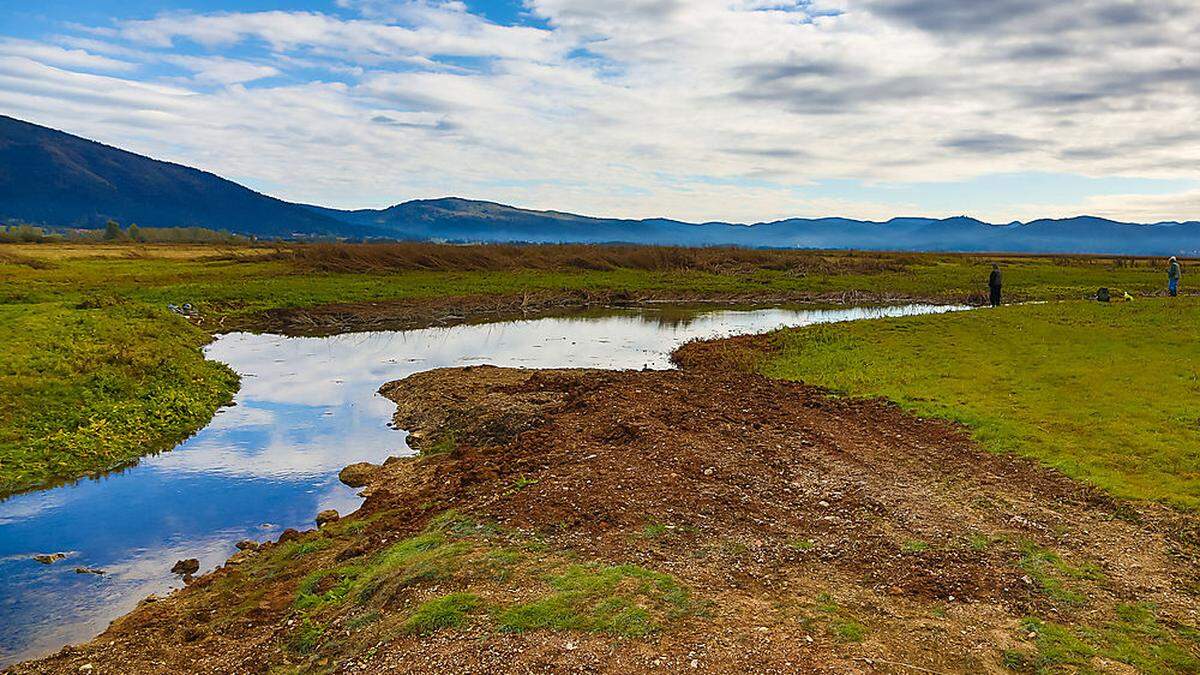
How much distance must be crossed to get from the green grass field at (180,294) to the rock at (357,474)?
20.9 feet

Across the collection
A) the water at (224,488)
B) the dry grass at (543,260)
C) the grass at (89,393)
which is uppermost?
the dry grass at (543,260)

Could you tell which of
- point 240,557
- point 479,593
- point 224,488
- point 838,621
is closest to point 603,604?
point 479,593

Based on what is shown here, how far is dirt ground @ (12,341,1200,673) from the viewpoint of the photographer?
28.1 ft

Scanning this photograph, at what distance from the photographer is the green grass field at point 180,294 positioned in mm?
20625

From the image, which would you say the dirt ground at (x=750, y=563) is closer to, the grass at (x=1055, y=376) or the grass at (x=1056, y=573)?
the grass at (x=1056, y=573)

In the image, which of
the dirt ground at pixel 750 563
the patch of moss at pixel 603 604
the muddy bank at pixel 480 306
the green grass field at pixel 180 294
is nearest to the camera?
the dirt ground at pixel 750 563

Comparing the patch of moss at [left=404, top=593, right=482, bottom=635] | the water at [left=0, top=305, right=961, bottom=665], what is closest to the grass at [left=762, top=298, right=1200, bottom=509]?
the water at [left=0, top=305, right=961, bottom=665]

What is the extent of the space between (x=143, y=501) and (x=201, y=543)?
3.36 metres

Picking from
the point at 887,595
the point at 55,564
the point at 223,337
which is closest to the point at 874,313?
the point at 223,337

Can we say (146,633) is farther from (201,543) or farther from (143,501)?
(143,501)

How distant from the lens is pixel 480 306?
57531mm

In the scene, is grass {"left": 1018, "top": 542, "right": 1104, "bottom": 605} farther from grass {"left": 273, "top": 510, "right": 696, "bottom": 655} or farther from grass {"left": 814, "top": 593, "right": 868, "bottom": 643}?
grass {"left": 273, "top": 510, "right": 696, "bottom": 655}

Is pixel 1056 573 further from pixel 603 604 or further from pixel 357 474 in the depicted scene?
pixel 357 474

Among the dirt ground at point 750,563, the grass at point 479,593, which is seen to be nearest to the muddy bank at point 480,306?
the dirt ground at point 750,563
